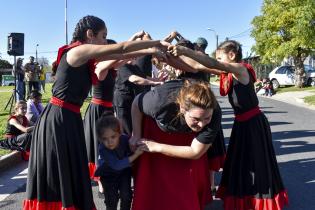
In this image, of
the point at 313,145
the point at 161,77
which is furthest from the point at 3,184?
the point at 313,145

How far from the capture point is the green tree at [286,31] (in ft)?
77.7

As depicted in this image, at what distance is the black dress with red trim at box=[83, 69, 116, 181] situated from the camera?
471 cm

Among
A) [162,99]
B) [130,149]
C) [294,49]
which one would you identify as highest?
[294,49]

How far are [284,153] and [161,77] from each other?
10.4 feet

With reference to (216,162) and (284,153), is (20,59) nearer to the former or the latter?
(284,153)

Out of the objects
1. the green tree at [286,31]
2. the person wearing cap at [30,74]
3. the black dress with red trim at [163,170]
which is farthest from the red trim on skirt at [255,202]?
the green tree at [286,31]

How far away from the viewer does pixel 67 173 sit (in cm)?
328

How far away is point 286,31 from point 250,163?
23193 millimetres

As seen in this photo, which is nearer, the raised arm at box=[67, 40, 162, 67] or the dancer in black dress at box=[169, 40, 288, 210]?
the raised arm at box=[67, 40, 162, 67]

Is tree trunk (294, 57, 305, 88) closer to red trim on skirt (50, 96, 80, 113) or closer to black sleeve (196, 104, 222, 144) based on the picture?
black sleeve (196, 104, 222, 144)

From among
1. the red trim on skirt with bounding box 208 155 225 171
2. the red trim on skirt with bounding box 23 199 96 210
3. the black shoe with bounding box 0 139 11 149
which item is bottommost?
the black shoe with bounding box 0 139 11 149

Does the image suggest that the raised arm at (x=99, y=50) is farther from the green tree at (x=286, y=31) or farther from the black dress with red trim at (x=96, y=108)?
the green tree at (x=286, y=31)

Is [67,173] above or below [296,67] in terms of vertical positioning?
below

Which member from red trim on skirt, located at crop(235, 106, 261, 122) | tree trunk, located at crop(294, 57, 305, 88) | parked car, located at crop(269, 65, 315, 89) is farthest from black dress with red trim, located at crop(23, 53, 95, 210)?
parked car, located at crop(269, 65, 315, 89)
